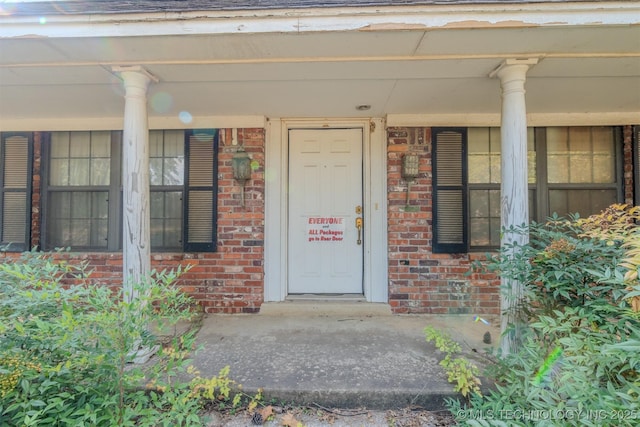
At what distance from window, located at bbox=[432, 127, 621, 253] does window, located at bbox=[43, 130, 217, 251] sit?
262 centimetres

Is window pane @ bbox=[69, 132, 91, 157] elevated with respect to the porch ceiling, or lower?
lower

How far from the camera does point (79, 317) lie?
166 centimetres

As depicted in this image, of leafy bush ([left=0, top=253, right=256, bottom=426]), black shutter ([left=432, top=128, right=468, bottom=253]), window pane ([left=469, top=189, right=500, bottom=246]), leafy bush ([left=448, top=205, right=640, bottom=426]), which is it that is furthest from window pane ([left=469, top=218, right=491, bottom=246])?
leafy bush ([left=0, top=253, right=256, bottom=426])

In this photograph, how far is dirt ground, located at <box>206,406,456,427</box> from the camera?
2.00 metres

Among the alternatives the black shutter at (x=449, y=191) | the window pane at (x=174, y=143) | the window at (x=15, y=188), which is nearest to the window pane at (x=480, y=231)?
the black shutter at (x=449, y=191)

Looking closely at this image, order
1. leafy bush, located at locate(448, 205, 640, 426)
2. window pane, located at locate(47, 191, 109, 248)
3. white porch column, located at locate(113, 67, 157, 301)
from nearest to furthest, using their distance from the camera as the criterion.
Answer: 1. leafy bush, located at locate(448, 205, 640, 426)
2. white porch column, located at locate(113, 67, 157, 301)
3. window pane, located at locate(47, 191, 109, 248)

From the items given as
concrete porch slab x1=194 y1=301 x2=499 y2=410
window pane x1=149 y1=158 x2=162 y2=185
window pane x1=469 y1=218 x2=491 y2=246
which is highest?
window pane x1=149 y1=158 x2=162 y2=185

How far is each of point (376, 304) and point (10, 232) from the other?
4289mm

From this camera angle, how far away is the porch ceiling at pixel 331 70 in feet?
7.28

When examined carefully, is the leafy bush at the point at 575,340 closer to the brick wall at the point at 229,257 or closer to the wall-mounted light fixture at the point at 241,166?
the brick wall at the point at 229,257

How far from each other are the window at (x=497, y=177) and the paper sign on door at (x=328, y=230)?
3.49 ft

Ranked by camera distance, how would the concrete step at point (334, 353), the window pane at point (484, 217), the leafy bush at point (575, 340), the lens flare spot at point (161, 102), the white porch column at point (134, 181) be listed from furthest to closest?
the window pane at point (484, 217), the lens flare spot at point (161, 102), the white porch column at point (134, 181), the concrete step at point (334, 353), the leafy bush at point (575, 340)

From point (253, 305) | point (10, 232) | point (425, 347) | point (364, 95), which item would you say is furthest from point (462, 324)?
point (10, 232)

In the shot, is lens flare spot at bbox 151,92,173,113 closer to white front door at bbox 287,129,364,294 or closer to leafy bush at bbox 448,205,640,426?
white front door at bbox 287,129,364,294
